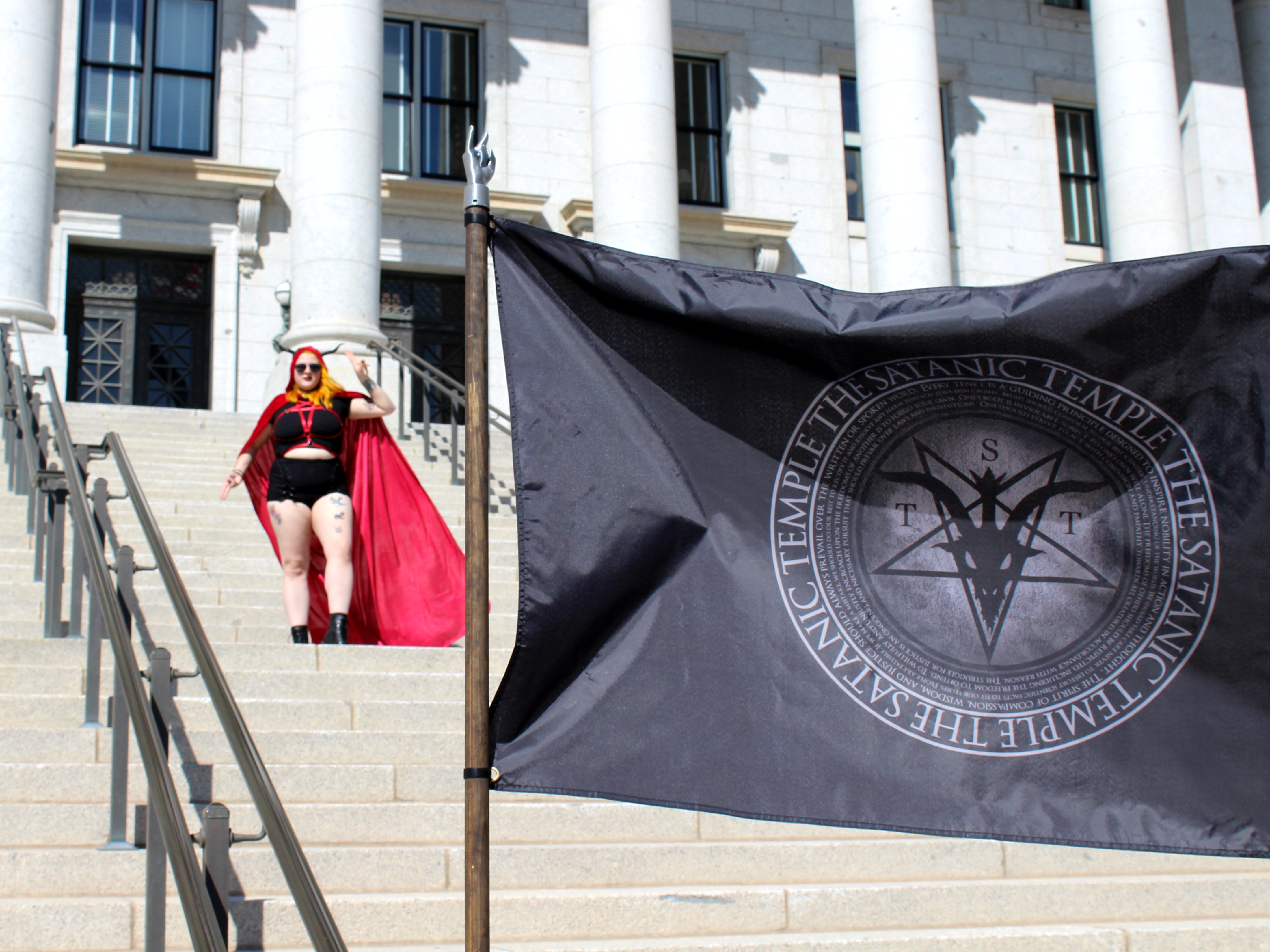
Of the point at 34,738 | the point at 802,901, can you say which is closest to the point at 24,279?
the point at 34,738

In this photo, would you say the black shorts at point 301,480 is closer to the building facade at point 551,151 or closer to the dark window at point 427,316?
the building facade at point 551,151

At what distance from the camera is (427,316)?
802 inches

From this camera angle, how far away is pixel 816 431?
11.1 ft

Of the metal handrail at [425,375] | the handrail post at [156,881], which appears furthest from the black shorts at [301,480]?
the metal handrail at [425,375]

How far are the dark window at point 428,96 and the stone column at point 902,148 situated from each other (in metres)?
6.29

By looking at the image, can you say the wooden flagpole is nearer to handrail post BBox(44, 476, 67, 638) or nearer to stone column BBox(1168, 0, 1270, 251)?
handrail post BBox(44, 476, 67, 638)

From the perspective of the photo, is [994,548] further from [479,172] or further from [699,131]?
[699,131]

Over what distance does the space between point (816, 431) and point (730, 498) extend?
0.92 feet

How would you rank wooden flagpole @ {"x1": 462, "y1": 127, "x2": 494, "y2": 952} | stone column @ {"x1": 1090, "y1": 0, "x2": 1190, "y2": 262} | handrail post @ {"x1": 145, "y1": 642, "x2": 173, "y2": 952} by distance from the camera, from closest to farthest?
wooden flagpole @ {"x1": 462, "y1": 127, "x2": 494, "y2": 952}, handrail post @ {"x1": 145, "y1": 642, "x2": 173, "y2": 952}, stone column @ {"x1": 1090, "y1": 0, "x2": 1190, "y2": 262}

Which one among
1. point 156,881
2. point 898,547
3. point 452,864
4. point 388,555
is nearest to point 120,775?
point 156,881

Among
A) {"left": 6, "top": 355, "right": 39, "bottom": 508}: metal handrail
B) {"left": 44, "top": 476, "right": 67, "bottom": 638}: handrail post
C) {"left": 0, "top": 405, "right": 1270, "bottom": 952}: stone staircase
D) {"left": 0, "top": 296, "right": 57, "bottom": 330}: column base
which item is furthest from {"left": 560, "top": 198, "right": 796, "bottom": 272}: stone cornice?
{"left": 0, "top": 405, "right": 1270, "bottom": 952}: stone staircase

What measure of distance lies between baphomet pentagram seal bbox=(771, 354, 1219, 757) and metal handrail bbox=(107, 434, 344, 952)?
1325 millimetres

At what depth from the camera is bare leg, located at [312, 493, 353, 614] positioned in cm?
751

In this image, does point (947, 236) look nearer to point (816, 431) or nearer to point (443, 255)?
point (443, 255)
